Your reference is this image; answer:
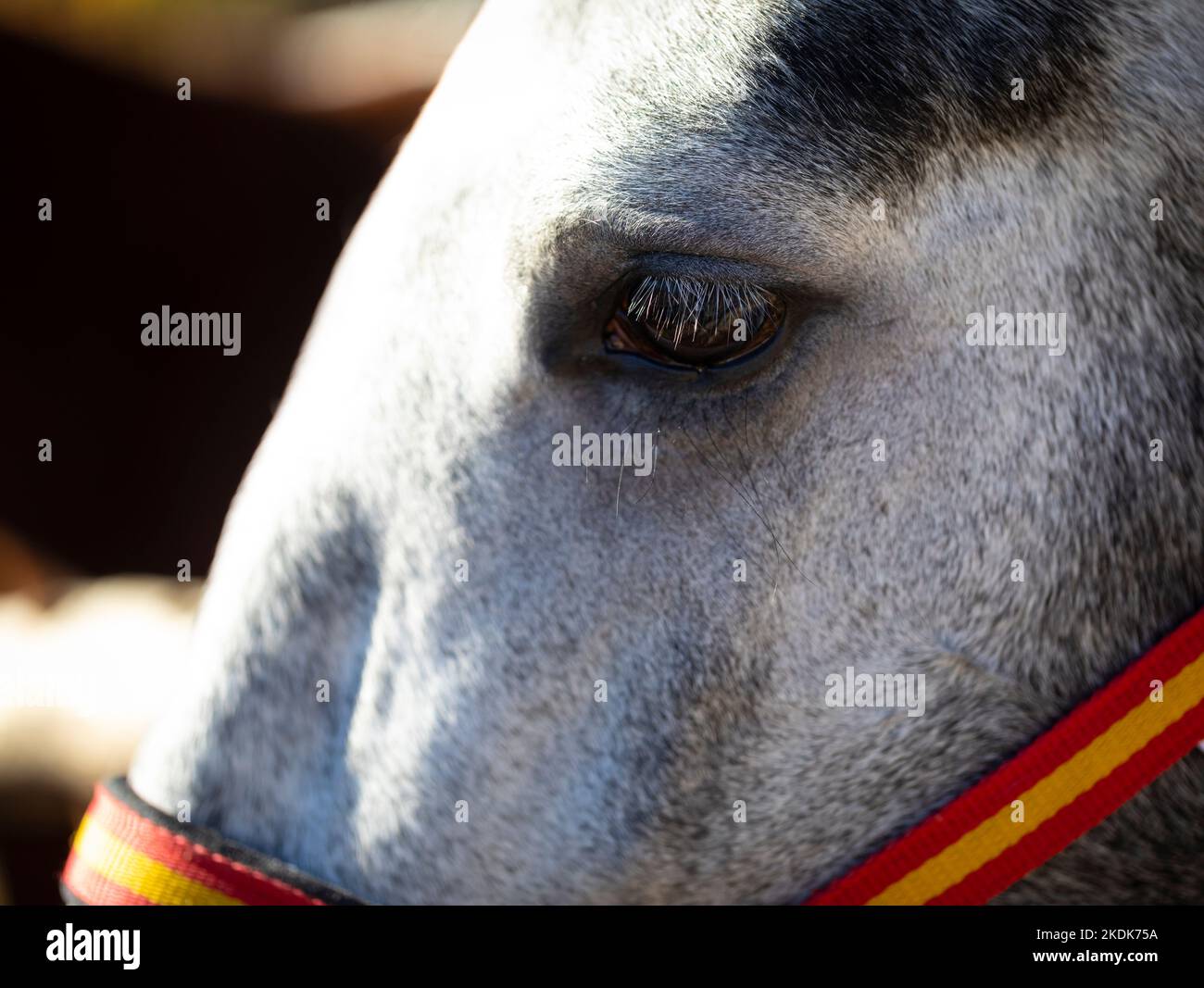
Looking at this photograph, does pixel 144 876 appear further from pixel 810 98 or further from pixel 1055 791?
pixel 810 98

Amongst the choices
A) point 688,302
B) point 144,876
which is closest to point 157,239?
point 144,876

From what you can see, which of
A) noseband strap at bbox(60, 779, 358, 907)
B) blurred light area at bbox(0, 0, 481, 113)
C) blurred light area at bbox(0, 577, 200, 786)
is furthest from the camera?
blurred light area at bbox(0, 0, 481, 113)

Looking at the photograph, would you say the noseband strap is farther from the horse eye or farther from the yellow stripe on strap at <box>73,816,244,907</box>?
the horse eye

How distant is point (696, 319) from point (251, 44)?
9.67 feet

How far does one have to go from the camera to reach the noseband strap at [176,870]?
4.61 feet

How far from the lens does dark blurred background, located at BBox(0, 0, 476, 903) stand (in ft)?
11.8

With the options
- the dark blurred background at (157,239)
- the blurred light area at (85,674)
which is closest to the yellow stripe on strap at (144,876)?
the blurred light area at (85,674)

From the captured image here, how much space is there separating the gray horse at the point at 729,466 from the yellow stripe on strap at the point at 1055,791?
55 mm

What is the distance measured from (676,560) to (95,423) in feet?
9.73

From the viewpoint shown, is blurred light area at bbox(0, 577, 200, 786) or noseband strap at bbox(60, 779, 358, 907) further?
blurred light area at bbox(0, 577, 200, 786)

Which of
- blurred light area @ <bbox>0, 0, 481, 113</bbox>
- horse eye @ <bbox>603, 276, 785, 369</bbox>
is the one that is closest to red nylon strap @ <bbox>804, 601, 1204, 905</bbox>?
horse eye @ <bbox>603, 276, 785, 369</bbox>

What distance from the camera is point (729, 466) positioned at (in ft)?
4.39
